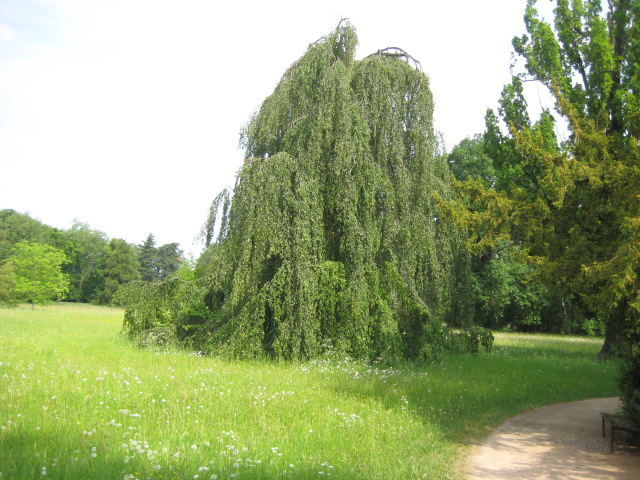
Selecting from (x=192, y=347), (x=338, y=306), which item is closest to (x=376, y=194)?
(x=338, y=306)

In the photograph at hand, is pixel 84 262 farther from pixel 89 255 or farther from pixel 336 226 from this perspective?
pixel 336 226

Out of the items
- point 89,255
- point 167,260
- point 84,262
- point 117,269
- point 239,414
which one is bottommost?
point 239,414

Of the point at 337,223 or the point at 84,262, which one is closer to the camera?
the point at 337,223

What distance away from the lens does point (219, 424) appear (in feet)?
20.9

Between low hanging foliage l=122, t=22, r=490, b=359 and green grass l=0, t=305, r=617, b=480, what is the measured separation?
1.05m

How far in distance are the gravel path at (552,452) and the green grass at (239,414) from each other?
1.10 feet

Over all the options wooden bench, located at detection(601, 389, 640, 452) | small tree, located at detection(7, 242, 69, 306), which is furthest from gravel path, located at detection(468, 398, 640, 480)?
small tree, located at detection(7, 242, 69, 306)

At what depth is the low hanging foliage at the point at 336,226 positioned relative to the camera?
37.9 feet

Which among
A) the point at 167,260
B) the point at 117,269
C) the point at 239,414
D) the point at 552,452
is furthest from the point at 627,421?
the point at 167,260

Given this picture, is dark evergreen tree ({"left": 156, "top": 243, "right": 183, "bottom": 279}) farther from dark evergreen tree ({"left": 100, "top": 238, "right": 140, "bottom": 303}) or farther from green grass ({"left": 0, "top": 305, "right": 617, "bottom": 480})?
green grass ({"left": 0, "top": 305, "right": 617, "bottom": 480})

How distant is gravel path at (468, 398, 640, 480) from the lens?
5.59 m

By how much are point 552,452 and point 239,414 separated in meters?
4.15

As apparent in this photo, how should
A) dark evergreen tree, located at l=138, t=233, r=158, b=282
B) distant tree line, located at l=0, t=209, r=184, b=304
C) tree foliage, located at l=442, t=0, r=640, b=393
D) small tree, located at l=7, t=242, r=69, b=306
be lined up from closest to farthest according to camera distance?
tree foliage, located at l=442, t=0, r=640, b=393 → small tree, located at l=7, t=242, r=69, b=306 → distant tree line, located at l=0, t=209, r=184, b=304 → dark evergreen tree, located at l=138, t=233, r=158, b=282

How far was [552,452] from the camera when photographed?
648 centimetres
